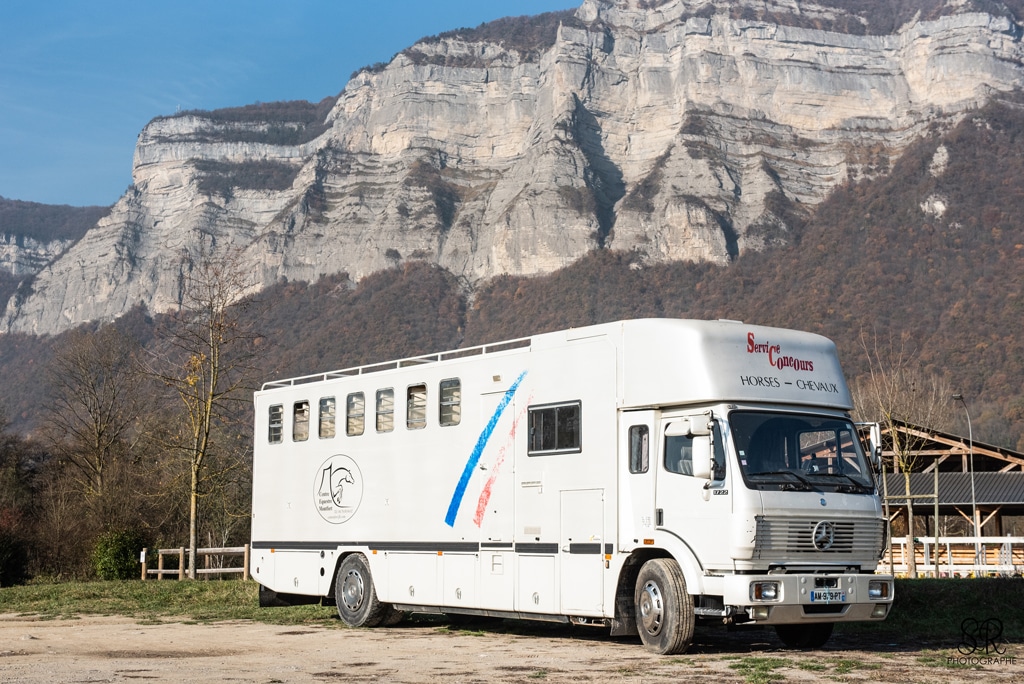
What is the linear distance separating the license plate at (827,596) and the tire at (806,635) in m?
1.19

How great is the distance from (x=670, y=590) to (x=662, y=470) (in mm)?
1382

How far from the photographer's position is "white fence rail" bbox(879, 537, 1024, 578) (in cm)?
2789

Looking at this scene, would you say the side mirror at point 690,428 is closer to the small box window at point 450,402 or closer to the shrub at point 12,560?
the small box window at point 450,402

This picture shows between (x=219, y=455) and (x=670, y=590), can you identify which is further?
(x=219, y=455)

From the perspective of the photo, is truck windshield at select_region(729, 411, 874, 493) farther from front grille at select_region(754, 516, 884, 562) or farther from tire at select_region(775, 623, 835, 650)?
tire at select_region(775, 623, 835, 650)

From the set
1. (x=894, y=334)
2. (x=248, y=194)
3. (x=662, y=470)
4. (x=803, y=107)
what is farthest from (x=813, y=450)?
(x=248, y=194)

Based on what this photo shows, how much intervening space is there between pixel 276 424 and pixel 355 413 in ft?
7.87

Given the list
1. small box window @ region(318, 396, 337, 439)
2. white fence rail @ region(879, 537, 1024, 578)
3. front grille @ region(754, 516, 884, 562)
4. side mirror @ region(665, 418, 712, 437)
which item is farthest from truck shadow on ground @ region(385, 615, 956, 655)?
white fence rail @ region(879, 537, 1024, 578)

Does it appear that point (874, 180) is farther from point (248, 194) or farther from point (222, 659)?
point (222, 659)

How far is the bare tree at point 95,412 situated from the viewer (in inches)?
1812

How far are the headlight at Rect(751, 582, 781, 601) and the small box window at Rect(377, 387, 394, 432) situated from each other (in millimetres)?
6808

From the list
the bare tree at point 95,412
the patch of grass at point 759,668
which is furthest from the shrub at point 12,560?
the patch of grass at point 759,668

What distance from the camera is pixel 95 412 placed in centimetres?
4756

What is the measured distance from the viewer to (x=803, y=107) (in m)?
172
